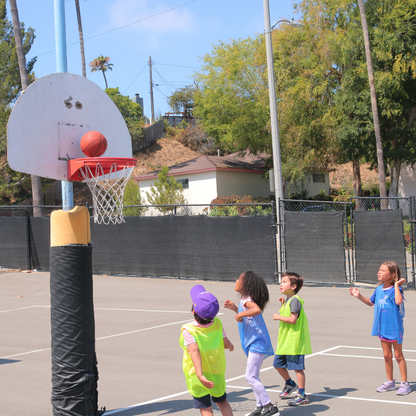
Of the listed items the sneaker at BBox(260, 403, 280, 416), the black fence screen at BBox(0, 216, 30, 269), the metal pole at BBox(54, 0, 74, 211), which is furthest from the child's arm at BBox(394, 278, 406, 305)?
the black fence screen at BBox(0, 216, 30, 269)

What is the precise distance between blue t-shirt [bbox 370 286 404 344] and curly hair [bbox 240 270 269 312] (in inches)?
60.1

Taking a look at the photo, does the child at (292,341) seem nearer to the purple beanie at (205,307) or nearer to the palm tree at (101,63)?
the purple beanie at (205,307)

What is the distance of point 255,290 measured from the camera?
16.2 ft

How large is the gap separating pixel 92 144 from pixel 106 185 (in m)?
0.53

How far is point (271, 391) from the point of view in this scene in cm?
568

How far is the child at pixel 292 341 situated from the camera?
17.0 feet

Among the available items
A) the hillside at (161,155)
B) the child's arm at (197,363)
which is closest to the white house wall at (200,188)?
the hillside at (161,155)

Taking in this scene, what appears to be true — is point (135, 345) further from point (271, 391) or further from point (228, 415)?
point (228, 415)

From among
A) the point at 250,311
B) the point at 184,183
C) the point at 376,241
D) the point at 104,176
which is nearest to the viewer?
the point at 250,311

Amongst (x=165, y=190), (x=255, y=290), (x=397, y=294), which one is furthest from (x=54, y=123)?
(x=165, y=190)

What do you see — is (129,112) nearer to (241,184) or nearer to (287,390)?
(241,184)

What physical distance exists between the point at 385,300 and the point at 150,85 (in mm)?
65745

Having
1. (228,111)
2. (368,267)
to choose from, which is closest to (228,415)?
(368,267)

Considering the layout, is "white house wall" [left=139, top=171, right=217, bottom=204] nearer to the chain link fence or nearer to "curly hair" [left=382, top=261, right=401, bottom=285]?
the chain link fence
